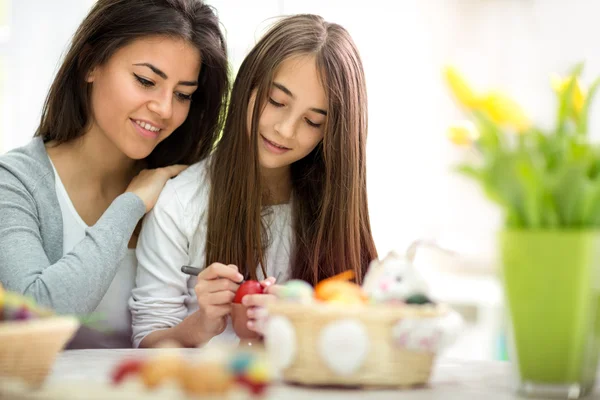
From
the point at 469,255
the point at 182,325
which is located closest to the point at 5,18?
the point at 182,325

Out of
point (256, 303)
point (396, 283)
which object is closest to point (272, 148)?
point (256, 303)

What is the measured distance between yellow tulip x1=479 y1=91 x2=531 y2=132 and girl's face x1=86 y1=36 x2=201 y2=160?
110 centimetres

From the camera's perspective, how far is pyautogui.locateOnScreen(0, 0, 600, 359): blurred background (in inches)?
149

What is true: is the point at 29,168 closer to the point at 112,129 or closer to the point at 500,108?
the point at 112,129

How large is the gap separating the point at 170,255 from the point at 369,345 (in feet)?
3.24

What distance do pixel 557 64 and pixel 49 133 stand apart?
3.07 m

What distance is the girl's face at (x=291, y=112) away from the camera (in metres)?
1.80

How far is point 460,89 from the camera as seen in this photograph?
0.88m

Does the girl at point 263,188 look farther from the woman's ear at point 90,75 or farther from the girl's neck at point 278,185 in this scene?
the woman's ear at point 90,75

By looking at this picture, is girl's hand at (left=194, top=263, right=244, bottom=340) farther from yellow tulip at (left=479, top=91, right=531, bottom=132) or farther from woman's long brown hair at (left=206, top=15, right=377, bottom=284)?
yellow tulip at (left=479, top=91, right=531, bottom=132)

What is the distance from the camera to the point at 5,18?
3223mm

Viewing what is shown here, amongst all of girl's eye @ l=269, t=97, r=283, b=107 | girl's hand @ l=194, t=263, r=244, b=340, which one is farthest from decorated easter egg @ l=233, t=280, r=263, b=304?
girl's eye @ l=269, t=97, r=283, b=107

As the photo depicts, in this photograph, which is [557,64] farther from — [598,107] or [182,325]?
[182,325]

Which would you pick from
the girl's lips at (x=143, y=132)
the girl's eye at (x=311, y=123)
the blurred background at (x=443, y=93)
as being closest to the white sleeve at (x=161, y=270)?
the girl's lips at (x=143, y=132)
